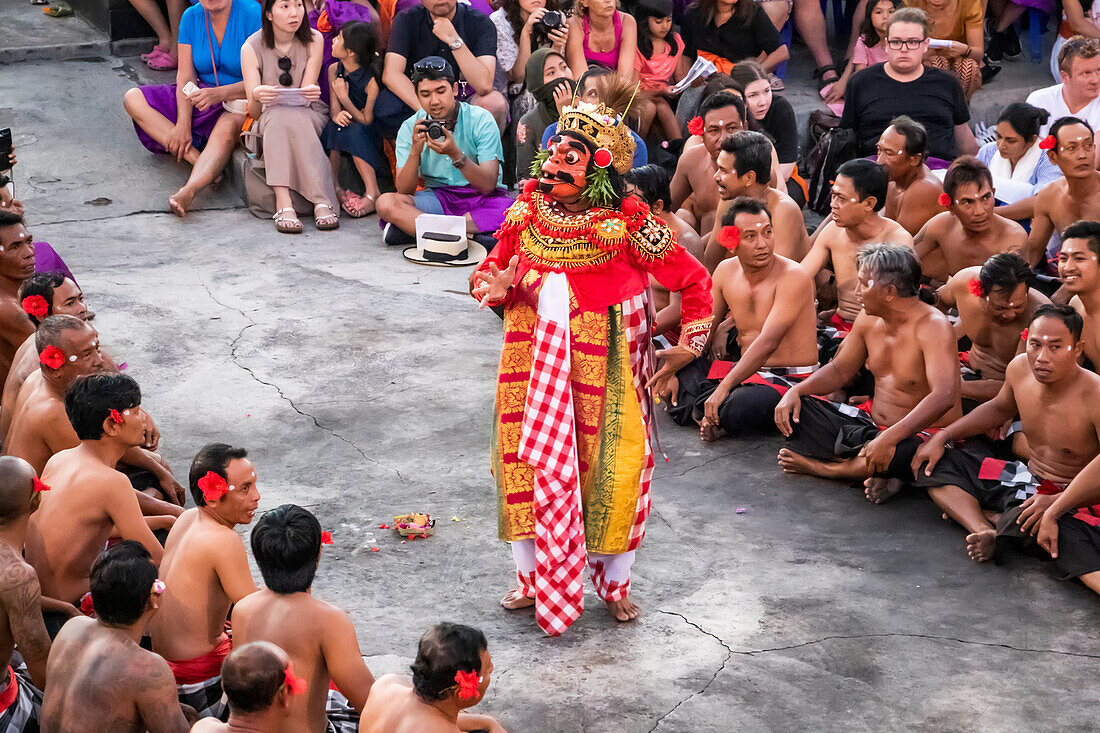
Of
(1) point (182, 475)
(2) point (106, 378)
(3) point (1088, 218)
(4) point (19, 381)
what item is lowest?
(1) point (182, 475)

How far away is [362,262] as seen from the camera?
8.19 metres

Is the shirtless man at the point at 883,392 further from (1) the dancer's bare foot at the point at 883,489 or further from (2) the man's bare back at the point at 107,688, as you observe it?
(2) the man's bare back at the point at 107,688

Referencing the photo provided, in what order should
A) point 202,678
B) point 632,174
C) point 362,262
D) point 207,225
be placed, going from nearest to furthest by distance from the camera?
point 202,678, point 632,174, point 362,262, point 207,225

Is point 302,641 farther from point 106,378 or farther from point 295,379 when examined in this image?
point 295,379

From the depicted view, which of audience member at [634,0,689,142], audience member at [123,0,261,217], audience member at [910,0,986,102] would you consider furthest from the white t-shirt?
audience member at [123,0,261,217]

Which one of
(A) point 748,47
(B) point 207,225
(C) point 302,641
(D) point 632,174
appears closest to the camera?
(C) point 302,641

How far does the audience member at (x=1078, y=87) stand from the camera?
7.74 m

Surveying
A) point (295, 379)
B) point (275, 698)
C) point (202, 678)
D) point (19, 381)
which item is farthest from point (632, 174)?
point (275, 698)

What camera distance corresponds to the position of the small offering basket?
16.8ft

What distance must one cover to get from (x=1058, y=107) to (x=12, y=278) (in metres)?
5.94

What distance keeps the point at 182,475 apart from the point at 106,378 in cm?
134

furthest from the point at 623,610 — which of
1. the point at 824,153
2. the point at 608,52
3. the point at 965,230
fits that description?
the point at 608,52

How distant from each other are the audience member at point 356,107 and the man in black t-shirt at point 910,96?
10.5 feet

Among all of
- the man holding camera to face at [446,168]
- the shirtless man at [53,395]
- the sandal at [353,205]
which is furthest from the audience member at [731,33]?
the shirtless man at [53,395]
